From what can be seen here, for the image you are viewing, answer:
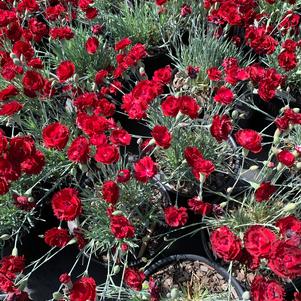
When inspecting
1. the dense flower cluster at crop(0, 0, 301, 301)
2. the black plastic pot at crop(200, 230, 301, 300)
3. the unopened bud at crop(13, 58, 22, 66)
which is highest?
the unopened bud at crop(13, 58, 22, 66)

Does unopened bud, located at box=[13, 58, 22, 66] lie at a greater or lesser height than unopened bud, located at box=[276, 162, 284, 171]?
greater

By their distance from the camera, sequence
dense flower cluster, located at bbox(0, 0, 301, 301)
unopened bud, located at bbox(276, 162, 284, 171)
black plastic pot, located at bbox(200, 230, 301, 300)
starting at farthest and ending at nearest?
black plastic pot, located at bbox(200, 230, 301, 300) → unopened bud, located at bbox(276, 162, 284, 171) → dense flower cluster, located at bbox(0, 0, 301, 301)

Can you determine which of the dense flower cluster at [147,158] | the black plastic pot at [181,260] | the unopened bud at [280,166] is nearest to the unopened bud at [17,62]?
the dense flower cluster at [147,158]

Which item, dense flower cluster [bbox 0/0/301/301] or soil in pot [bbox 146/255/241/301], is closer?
dense flower cluster [bbox 0/0/301/301]

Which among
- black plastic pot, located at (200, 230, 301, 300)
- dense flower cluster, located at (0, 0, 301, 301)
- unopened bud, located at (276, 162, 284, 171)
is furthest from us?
black plastic pot, located at (200, 230, 301, 300)

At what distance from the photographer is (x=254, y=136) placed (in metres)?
1.26

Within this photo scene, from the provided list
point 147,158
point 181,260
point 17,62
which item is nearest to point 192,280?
point 181,260

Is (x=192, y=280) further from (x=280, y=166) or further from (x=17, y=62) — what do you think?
(x=17, y=62)

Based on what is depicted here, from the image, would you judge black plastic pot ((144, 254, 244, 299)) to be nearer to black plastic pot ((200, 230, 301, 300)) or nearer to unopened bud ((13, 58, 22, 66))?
black plastic pot ((200, 230, 301, 300))

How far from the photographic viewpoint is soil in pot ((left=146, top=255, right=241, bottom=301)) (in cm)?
141

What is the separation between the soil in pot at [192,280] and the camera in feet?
4.61

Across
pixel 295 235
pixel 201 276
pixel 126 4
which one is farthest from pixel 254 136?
pixel 126 4

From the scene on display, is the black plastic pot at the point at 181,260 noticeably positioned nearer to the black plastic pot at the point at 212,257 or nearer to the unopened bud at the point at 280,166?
the black plastic pot at the point at 212,257

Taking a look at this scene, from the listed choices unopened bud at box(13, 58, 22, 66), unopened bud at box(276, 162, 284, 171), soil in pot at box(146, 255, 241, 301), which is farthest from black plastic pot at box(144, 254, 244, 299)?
unopened bud at box(13, 58, 22, 66)
